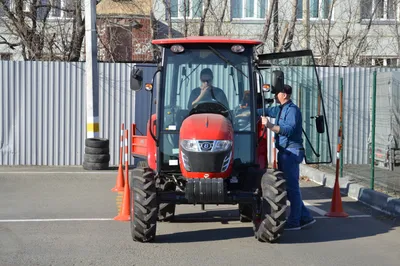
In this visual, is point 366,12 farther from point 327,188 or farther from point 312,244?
point 312,244

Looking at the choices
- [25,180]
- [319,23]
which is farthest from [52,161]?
[319,23]

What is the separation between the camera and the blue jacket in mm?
9664

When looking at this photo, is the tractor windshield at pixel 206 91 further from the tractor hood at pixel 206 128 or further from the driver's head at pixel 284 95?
the driver's head at pixel 284 95

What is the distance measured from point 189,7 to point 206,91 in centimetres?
1369

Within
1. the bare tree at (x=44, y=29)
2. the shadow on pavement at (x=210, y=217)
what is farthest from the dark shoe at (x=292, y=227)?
the bare tree at (x=44, y=29)

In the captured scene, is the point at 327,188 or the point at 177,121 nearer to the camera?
the point at 177,121

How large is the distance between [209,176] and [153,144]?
54.0 inches

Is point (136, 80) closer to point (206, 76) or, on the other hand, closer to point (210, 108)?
point (206, 76)

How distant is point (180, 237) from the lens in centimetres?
920

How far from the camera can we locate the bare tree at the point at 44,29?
20609mm

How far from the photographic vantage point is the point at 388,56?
26938 millimetres

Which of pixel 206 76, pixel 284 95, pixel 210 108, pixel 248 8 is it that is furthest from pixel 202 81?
pixel 248 8

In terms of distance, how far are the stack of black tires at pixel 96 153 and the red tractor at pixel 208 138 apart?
669 cm

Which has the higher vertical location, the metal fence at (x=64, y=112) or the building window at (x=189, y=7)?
the building window at (x=189, y=7)
